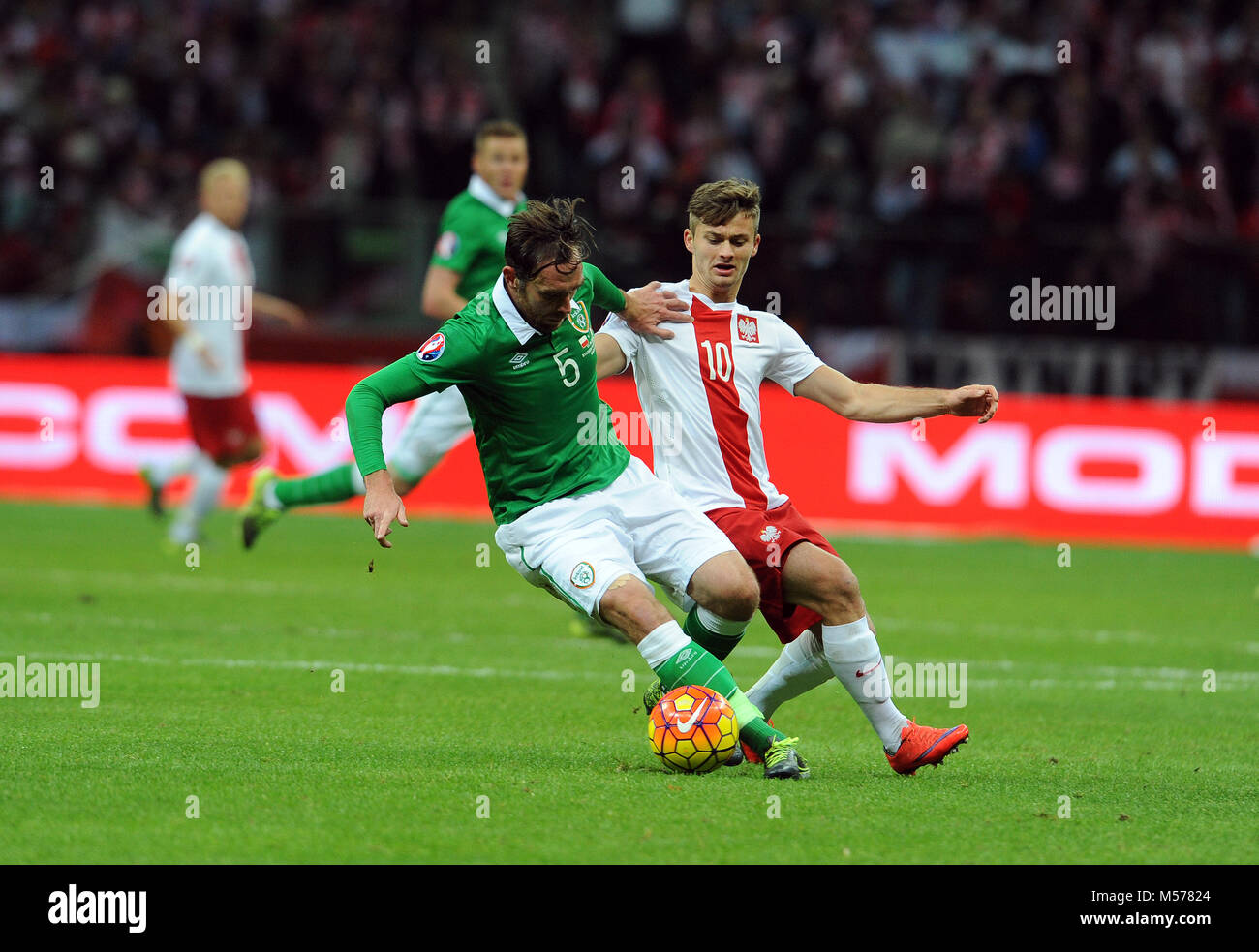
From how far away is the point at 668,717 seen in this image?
591cm

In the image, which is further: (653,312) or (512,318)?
(653,312)

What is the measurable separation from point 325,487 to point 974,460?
6.99 meters

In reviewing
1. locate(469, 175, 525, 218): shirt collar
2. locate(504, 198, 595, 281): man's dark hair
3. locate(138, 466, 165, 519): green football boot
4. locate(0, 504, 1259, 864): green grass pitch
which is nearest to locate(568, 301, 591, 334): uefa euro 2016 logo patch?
locate(504, 198, 595, 281): man's dark hair

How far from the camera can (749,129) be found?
1941 cm

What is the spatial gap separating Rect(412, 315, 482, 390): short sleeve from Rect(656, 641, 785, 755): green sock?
3.81ft

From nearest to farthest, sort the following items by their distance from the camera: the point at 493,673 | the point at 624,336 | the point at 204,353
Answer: the point at 624,336 → the point at 493,673 → the point at 204,353

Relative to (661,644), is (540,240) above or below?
above

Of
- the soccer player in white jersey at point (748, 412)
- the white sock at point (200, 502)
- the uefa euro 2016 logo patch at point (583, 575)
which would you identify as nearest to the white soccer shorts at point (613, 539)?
the uefa euro 2016 logo patch at point (583, 575)

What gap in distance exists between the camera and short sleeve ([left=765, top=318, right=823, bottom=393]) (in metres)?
6.70

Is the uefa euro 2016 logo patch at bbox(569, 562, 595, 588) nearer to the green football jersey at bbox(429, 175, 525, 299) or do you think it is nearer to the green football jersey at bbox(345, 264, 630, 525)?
the green football jersey at bbox(345, 264, 630, 525)

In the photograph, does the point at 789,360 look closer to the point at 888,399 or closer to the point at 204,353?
the point at 888,399

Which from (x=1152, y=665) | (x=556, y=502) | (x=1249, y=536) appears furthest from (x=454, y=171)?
(x=556, y=502)

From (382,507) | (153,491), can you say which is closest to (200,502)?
(153,491)
